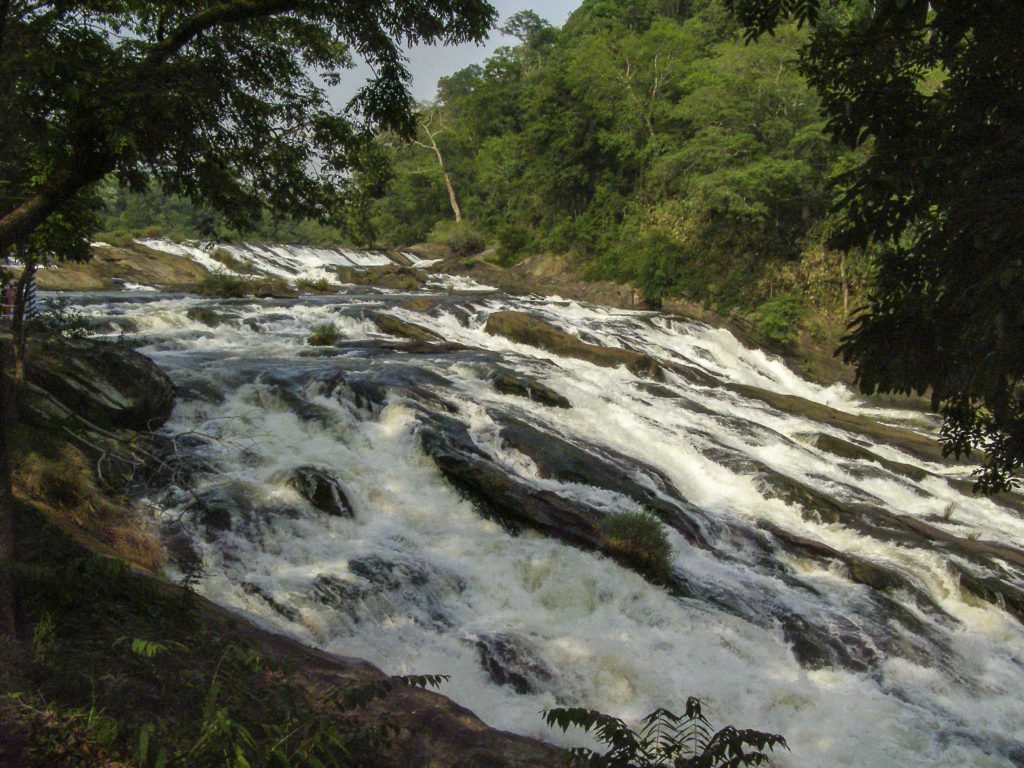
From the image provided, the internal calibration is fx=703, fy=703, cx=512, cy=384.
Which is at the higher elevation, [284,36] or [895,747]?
[284,36]

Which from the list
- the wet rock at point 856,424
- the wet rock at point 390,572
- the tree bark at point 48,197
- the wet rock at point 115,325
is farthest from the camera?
the wet rock at point 856,424

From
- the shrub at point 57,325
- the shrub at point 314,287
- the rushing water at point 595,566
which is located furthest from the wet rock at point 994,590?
the shrub at point 314,287

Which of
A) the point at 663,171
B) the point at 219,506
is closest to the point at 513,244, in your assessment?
the point at 663,171

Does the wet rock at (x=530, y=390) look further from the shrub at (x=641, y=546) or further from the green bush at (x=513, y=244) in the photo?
the green bush at (x=513, y=244)

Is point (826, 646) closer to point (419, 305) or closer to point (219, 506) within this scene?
point (219, 506)

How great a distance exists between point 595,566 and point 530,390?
491cm

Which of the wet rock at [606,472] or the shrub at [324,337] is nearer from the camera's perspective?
the wet rock at [606,472]

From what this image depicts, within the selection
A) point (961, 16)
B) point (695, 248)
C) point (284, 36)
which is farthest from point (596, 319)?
point (961, 16)

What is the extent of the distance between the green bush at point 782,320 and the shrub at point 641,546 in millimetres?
18566

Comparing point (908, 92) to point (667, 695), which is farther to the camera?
point (667, 695)

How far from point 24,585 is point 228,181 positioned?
2942mm

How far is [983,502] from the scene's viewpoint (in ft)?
38.5

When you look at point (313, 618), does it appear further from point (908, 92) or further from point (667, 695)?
point (908, 92)

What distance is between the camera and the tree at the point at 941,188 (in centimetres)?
339
